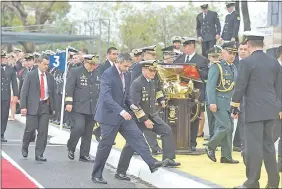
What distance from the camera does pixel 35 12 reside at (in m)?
51.4

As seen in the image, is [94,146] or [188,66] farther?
[94,146]

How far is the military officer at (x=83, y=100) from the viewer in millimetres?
12375

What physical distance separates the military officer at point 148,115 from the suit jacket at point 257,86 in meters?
2.22

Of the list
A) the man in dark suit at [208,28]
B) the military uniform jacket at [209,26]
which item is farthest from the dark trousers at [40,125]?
the military uniform jacket at [209,26]

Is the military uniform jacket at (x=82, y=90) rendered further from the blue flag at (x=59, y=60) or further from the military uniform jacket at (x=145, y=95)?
the blue flag at (x=59, y=60)

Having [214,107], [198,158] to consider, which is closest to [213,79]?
[214,107]

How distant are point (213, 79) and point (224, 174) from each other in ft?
6.20

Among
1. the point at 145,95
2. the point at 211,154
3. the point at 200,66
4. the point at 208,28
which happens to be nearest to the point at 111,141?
the point at 145,95

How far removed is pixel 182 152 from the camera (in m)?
12.7

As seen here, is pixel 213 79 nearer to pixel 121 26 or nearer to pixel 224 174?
pixel 224 174

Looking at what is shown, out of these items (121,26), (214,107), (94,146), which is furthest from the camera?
(121,26)

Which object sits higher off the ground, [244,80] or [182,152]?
[244,80]

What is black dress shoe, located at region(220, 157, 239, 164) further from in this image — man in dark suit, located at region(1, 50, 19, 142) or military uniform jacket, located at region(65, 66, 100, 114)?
man in dark suit, located at region(1, 50, 19, 142)

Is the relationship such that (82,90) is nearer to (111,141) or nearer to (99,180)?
(111,141)
